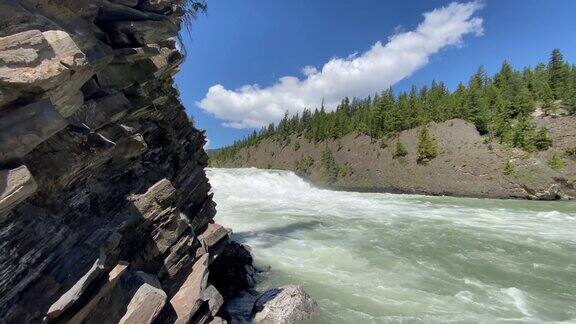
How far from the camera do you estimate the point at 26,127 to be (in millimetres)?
6328

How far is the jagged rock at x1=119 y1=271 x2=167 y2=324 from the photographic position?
25.5ft

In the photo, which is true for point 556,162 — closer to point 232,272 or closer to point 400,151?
point 400,151

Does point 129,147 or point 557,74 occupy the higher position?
point 557,74

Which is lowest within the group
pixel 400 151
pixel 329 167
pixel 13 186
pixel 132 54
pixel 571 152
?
pixel 13 186

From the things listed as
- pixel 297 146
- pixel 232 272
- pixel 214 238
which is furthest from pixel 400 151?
pixel 214 238

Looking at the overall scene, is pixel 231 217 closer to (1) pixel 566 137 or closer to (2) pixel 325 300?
(2) pixel 325 300

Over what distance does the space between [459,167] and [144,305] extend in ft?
Answer: 237

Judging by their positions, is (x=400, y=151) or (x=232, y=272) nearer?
(x=232, y=272)

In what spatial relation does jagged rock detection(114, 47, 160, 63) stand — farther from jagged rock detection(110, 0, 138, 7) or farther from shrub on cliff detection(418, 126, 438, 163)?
shrub on cliff detection(418, 126, 438, 163)

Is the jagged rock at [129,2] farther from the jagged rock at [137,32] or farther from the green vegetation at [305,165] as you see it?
the green vegetation at [305,165]

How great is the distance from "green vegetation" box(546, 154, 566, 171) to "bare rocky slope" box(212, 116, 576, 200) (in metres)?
0.44

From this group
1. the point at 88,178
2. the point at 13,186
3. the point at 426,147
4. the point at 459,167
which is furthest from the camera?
the point at 426,147

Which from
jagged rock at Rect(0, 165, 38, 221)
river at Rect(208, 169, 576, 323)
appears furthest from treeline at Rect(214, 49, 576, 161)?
jagged rock at Rect(0, 165, 38, 221)

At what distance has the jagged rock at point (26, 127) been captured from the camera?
607cm
